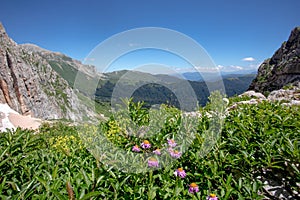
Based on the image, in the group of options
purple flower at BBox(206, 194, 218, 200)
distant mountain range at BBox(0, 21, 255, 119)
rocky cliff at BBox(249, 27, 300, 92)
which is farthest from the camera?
rocky cliff at BBox(249, 27, 300, 92)

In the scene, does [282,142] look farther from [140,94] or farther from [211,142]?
[140,94]

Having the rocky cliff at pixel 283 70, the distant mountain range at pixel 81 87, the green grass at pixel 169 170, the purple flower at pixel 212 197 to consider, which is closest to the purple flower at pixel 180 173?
the green grass at pixel 169 170

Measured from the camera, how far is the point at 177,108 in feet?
12.5

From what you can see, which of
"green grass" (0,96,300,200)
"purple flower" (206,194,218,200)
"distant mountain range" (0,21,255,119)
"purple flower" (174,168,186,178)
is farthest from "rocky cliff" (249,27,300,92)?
"purple flower" (206,194,218,200)

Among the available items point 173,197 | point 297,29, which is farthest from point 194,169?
point 297,29

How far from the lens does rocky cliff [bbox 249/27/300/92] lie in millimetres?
25469

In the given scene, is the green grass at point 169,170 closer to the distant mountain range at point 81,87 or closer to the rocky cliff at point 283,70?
the distant mountain range at point 81,87

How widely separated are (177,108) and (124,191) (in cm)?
235

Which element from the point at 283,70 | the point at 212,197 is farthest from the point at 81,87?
the point at 283,70

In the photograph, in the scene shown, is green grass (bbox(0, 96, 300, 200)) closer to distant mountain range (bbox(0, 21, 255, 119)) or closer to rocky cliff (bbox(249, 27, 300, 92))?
distant mountain range (bbox(0, 21, 255, 119))

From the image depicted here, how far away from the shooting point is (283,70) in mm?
27297

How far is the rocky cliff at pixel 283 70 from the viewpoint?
83.6 feet

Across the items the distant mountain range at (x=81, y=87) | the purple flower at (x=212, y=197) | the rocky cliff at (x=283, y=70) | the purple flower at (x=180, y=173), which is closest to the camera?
the purple flower at (x=212, y=197)

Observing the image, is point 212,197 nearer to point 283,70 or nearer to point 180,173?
point 180,173
